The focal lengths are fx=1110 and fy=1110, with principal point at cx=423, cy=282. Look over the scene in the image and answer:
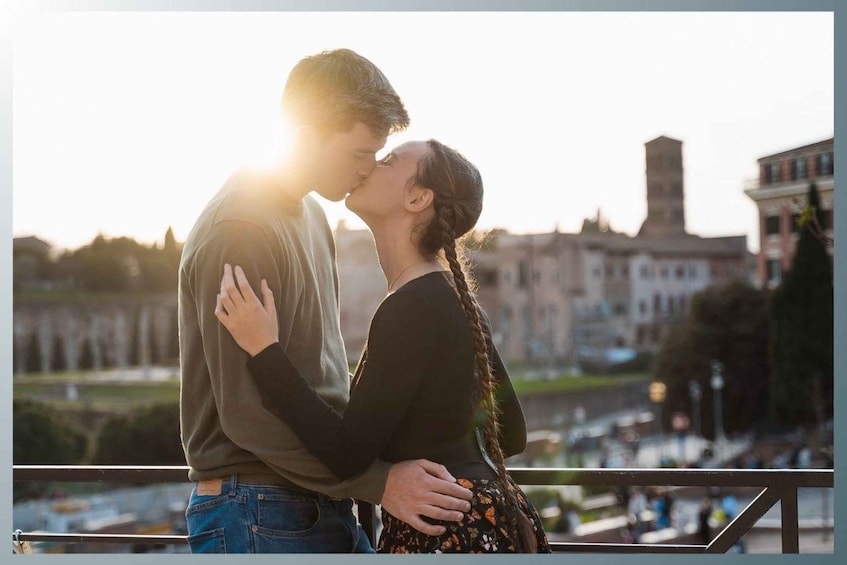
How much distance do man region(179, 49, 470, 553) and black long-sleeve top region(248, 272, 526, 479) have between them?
47 millimetres

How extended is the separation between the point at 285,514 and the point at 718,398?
1507 inches

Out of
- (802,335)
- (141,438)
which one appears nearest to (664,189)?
(802,335)

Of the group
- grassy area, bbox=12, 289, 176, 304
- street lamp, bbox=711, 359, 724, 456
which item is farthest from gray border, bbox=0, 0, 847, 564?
grassy area, bbox=12, 289, 176, 304

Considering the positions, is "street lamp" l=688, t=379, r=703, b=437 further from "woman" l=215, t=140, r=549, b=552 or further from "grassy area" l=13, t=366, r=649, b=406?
"woman" l=215, t=140, r=549, b=552

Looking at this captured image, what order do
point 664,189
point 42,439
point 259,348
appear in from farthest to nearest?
point 664,189 → point 42,439 → point 259,348

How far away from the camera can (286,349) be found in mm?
2076

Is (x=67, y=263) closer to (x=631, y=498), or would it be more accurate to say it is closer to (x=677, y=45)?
(x=677, y=45)

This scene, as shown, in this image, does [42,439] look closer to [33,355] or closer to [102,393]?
[102,393]

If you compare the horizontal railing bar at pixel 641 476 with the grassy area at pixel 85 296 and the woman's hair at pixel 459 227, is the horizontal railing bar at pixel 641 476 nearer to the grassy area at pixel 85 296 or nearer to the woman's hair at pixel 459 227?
the woman's hair at pixel 459 227

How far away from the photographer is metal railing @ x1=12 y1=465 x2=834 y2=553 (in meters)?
2.44

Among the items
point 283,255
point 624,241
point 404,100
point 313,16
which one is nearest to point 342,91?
point 404,100

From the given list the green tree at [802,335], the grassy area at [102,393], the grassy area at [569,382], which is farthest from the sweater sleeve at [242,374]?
the grassy area at [569,382]

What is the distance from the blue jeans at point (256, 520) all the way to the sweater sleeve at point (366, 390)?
120 mm

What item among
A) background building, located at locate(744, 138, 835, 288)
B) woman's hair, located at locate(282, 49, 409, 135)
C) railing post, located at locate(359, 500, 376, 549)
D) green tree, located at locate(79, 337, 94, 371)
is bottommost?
green tree, located at locate(79, 337, 94, 371)
